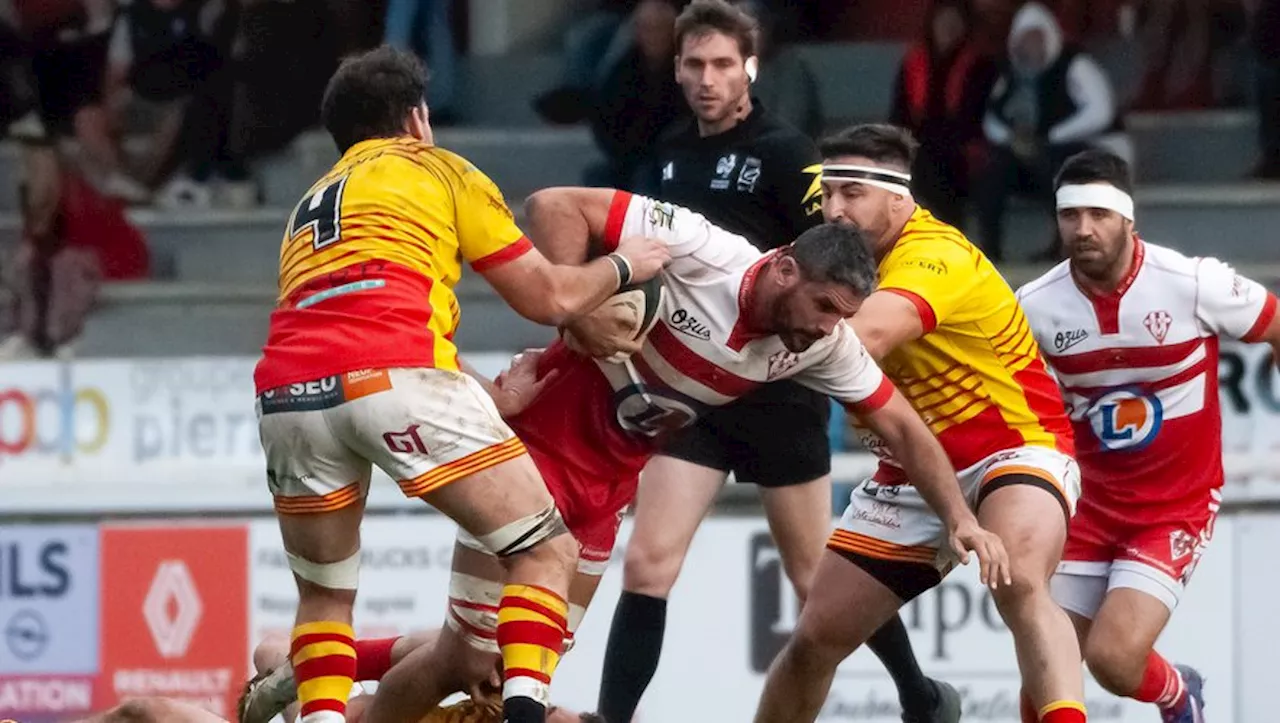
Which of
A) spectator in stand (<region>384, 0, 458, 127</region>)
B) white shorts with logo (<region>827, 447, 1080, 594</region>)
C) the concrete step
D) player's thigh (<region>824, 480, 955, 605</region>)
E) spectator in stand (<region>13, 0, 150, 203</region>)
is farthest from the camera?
spectator in stand (<region>13, 0, 150, 203</region>)

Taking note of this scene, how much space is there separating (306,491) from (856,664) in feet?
12.4

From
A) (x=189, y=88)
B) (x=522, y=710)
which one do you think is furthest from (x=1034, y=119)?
(x=522, y=710)

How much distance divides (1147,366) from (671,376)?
1.53 metres

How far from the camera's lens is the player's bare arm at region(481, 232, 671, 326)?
5.93 meters

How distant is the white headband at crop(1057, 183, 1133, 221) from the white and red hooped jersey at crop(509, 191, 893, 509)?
1.06m

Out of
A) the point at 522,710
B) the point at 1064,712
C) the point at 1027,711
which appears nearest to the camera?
the point at 522,710

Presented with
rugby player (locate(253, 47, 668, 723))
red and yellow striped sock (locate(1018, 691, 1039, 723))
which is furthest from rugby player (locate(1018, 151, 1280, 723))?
rugby player (locate(253, 47, 668, 723))

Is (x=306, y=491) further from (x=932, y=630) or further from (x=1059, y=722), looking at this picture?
(x=932, y=630)

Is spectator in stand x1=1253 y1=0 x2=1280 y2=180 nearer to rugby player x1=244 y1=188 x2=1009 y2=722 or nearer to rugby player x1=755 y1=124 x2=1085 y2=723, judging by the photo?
rugby player x1=755 y1=124 x2=1085 y2=723

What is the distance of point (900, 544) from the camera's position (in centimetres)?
669

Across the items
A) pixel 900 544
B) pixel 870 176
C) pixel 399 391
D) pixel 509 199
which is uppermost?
pixel 509 199

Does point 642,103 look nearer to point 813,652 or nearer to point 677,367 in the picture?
point 813,652

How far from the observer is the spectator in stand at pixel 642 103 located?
11.0 m

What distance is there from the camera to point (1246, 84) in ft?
40.6
